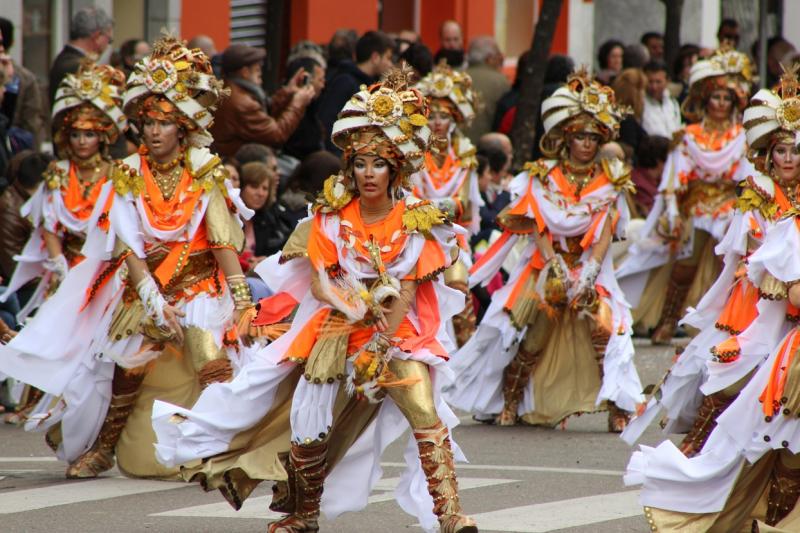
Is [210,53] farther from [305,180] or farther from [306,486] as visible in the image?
[306,486]

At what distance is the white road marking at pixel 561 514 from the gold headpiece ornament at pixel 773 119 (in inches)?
68.1

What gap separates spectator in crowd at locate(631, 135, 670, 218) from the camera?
17812mm

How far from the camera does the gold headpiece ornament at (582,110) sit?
475 inches

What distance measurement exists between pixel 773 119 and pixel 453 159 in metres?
6.46

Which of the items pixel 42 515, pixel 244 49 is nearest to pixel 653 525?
pixel 42 515

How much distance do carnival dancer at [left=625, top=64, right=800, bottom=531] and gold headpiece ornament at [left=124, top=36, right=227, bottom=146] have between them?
10.1ft

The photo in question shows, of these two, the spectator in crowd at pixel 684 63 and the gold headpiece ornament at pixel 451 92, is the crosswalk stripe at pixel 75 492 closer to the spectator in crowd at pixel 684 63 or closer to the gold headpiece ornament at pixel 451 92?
the gold headpiece ornament at pixel 451 92

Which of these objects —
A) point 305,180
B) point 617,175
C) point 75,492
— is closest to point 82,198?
point 305,180

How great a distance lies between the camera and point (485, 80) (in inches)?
750

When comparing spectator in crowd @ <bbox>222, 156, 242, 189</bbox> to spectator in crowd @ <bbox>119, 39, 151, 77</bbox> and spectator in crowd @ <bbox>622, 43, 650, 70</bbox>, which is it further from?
spectator in crowd @ <bbox>622, 43, 650, 70</bbox>

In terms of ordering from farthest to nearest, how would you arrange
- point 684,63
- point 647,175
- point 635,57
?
1. point 684,63
2. point 635,57
3. point 647,175

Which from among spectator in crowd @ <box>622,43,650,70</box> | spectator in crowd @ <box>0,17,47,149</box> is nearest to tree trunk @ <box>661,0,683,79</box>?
spectator in crowd @ <box>622,43,650,70</box>

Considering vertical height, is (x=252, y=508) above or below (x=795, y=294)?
below

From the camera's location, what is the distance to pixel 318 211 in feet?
26.7
